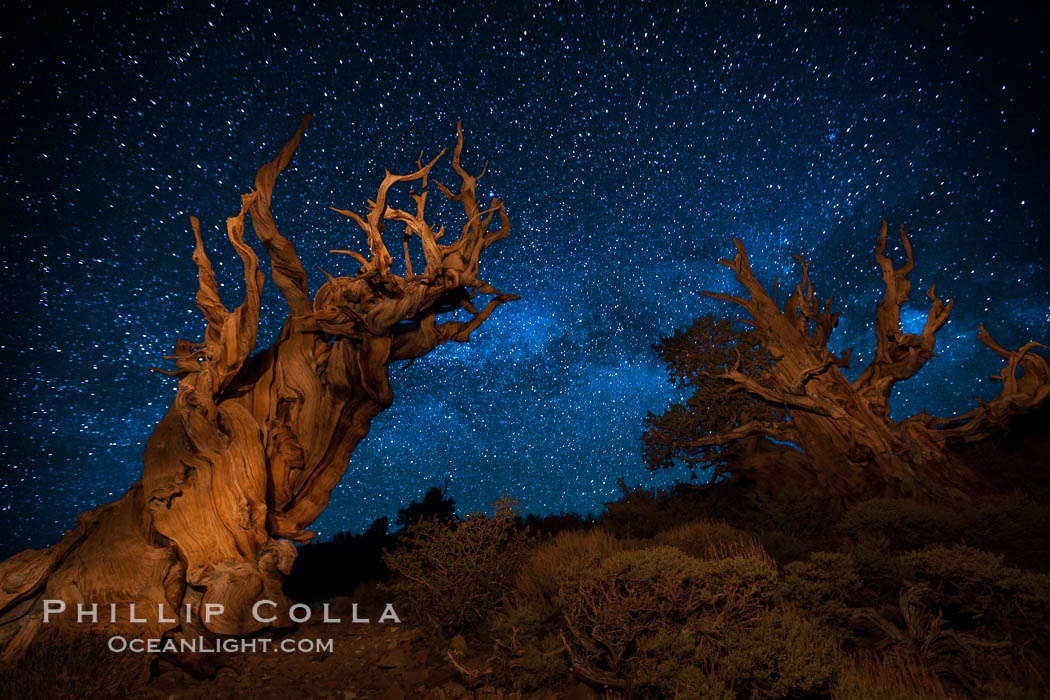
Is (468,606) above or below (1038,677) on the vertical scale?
above

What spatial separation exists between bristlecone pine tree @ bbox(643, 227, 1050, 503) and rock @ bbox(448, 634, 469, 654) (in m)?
8.43

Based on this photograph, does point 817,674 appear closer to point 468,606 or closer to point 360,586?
point 468,606

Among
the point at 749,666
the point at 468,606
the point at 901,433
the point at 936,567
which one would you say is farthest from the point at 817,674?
the point at 901,433

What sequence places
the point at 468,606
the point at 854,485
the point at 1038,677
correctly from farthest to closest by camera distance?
the point at 854,485, the point at 468,606, the point at 1038,677

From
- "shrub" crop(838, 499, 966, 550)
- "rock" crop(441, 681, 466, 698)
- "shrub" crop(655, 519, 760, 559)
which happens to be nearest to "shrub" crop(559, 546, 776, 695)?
"rock" crop(441, 681, 466, 698)

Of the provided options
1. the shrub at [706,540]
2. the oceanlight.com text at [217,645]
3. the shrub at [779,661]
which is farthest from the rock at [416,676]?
the shrub at [706,540]

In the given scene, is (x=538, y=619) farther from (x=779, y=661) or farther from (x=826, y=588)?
(x=826, y=588)

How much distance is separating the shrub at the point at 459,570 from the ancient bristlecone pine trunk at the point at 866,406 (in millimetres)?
7384

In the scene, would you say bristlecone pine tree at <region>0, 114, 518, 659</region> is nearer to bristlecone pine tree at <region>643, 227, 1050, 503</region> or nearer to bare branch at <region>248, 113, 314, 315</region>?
bare branch at <region>248, 113, 314, 315</region>

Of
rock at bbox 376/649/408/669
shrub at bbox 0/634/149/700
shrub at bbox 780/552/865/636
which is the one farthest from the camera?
rock at bbox 376/649/408/669

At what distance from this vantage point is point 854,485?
33.3ft

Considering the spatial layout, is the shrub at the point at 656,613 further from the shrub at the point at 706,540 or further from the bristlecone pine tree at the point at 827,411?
the bristlecone pine tree at the point at 827,411

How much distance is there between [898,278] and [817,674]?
10819 mm

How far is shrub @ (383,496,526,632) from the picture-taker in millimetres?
5973
